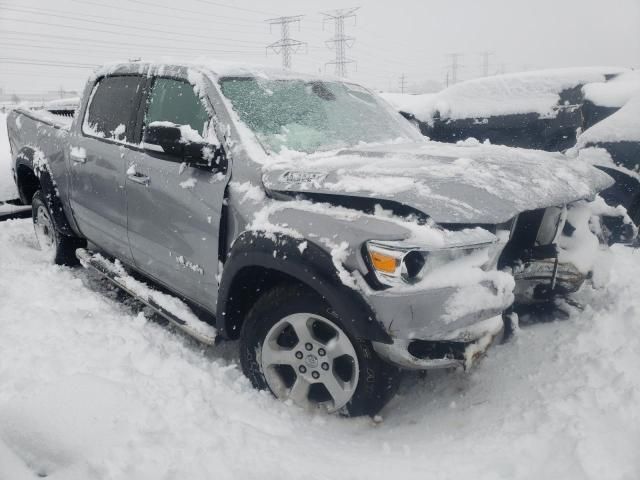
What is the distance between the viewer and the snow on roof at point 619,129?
401 centimetres

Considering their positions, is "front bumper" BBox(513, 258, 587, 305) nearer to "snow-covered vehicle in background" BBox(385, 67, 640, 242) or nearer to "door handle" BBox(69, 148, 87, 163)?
"snow-covered vehicle in background" BBox(385, 67, 640, 242)

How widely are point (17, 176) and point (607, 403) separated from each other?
5281 mm

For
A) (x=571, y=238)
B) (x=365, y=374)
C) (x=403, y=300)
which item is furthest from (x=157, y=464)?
(x=571, y=238)

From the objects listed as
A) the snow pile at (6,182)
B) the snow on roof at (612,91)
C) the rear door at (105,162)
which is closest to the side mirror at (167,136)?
the rear door at (105,162)

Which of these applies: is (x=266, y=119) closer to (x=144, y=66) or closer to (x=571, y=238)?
(x=144, y=66)

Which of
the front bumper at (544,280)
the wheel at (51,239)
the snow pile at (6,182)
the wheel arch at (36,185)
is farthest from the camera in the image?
the snow pile at (6,182)

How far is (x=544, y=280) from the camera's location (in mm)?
2643

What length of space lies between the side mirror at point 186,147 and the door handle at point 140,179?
1.56 feet

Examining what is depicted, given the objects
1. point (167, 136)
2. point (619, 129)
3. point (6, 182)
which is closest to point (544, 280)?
point (167, 136)

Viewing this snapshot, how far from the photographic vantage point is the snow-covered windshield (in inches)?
114

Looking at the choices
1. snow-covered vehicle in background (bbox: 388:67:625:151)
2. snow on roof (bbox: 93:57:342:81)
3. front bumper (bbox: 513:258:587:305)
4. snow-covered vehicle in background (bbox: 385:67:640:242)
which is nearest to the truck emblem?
snow on roof (bbox: 93:57:342:81)

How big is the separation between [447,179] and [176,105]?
70.4 inches

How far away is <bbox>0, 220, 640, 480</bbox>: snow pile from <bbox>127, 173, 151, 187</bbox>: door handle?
3.04 ft

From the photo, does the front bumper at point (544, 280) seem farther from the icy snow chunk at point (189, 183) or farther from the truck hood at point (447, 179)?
the icy snow chunk at point (189, 183)
